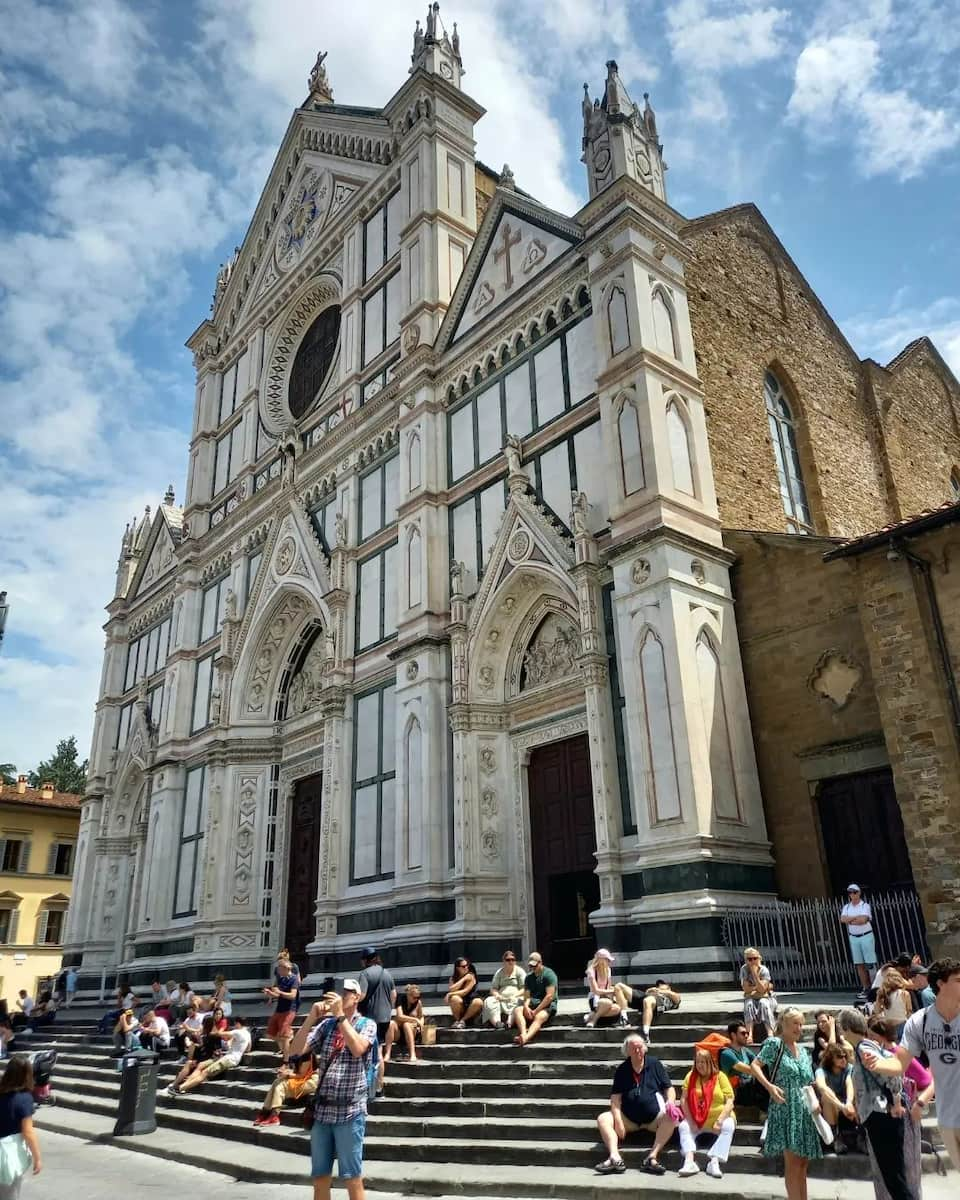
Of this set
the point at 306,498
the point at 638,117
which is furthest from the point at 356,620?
the point at 638,117

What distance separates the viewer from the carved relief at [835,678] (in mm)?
13312

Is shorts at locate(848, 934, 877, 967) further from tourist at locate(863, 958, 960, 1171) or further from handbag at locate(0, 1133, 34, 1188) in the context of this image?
handbag at locate(0, 1133, 34, 1188)

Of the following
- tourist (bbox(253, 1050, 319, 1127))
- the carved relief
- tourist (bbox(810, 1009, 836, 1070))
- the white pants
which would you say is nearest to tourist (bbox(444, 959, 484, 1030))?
tourist (bbox(253, 1050, 319, 1127))

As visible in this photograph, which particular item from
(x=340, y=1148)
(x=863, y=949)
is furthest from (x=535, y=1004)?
(x=340, y=1148)

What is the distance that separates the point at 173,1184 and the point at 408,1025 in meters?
3.06

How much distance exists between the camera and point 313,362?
26.5 m

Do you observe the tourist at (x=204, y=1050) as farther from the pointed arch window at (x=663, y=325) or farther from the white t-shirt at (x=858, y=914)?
the pointed arch window at (x=663, y=325)

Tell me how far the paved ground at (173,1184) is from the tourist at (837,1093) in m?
0.36

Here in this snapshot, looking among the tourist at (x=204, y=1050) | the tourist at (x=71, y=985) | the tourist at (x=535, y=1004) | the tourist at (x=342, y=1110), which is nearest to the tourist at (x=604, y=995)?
the tourist at (x=535, y=1004)

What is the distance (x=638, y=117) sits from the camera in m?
17.5

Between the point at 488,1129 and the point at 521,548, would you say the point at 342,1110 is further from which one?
the point at 521,548

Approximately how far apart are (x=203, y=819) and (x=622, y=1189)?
19.2 metres

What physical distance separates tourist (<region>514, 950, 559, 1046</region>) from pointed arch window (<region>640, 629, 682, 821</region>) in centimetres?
288

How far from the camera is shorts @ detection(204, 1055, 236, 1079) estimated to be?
1316cm
